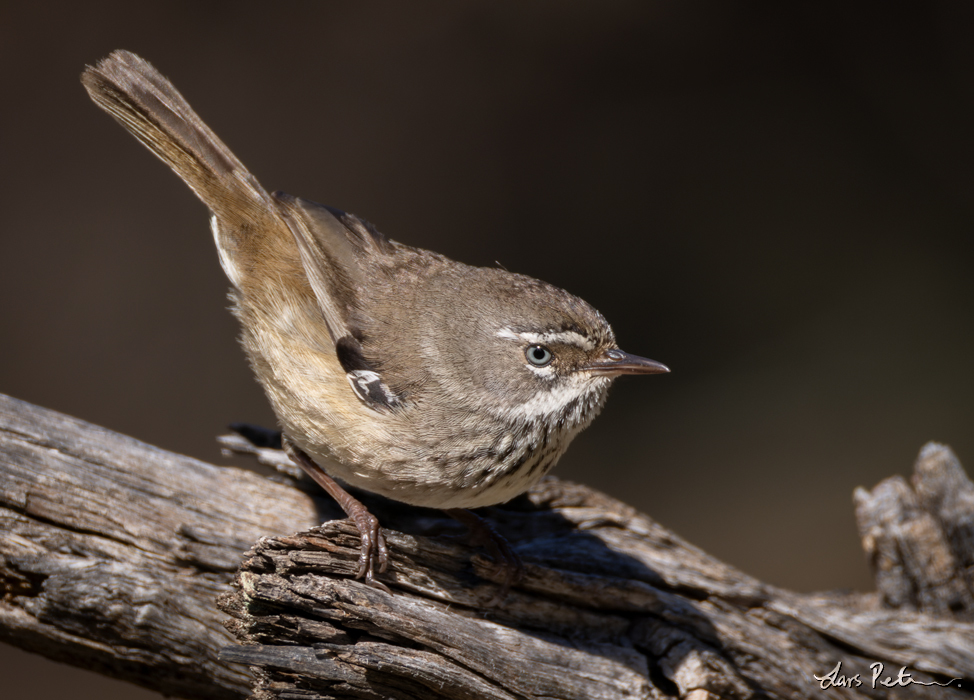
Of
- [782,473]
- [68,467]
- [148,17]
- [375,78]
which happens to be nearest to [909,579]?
[782,473]

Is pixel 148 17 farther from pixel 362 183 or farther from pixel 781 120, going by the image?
pixel 781 120

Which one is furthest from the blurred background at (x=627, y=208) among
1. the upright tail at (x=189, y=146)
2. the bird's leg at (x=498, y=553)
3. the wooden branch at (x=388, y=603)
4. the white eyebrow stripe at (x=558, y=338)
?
the white eyebrow stripe at (x=558, y=338)

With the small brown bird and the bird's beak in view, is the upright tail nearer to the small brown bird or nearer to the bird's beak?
the small brown bird

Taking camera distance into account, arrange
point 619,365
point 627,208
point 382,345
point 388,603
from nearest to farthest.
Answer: point 388,603
point 619,365
point 382,345
point 627,208
